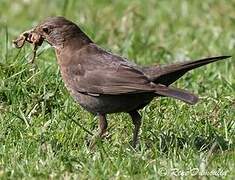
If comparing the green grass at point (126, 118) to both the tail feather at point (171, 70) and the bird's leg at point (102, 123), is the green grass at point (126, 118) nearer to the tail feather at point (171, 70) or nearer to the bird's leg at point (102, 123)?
the bird's leg at point (102, 123)

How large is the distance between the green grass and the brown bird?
0.28 m

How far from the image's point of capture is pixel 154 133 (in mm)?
7262

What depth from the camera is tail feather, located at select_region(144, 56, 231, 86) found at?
6.62 meters

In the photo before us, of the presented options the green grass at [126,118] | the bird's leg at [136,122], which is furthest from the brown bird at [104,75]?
the green grass at [126,118]

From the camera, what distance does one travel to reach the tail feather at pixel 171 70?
6621 millimetres

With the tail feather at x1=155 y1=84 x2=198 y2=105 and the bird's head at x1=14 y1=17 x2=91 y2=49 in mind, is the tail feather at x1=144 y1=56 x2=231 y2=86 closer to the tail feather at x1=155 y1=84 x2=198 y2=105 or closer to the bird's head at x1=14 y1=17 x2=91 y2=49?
the tail feather at x1=155 y1=84 x2=198 y2=105

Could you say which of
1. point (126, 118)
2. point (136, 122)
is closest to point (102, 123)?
point (136, 122)

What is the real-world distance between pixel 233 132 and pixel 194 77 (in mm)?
1829

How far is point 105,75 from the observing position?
6949 millimetres

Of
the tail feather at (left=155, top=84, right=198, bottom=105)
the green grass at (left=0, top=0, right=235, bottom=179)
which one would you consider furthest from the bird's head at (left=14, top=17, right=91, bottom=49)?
the tail feather at (left=155, top=84, right=198, bottom=105)

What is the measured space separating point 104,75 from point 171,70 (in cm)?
60

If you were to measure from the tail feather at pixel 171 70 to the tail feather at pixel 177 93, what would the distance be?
0.45 feet

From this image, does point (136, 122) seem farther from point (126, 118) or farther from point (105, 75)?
point (126, 118)

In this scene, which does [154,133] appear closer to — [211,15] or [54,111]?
[54,111]
